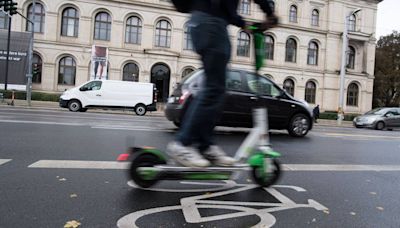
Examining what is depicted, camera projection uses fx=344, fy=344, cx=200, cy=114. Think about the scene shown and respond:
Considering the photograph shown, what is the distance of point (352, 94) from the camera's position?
44688 mm

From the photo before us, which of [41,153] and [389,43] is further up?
[389,43]

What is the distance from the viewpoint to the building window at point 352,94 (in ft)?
146

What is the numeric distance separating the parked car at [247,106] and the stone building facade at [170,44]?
69.6 ft

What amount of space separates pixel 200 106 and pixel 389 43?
65.6 m

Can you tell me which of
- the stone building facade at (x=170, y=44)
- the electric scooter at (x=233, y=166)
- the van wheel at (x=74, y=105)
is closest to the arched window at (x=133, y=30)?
the stone building facade at (x=170, y=44)

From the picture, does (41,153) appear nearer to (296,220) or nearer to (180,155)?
(180,155)

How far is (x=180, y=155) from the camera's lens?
281cm

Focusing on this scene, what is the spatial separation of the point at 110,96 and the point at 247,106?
589 inches

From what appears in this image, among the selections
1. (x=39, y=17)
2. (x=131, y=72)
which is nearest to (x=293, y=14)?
(x=131, y=72)

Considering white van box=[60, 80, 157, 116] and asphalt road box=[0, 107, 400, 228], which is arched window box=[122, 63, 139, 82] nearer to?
white van box=[60, 80, 157, 116]

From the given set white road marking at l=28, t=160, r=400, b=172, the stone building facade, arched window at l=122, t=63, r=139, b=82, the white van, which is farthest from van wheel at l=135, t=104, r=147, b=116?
white road marking at l=28, t=160, r=400, b=172

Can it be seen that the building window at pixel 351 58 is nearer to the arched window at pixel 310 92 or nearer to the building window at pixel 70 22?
the arched window at pixel 310 92

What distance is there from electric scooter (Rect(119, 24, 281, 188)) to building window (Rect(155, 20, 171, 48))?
1392 inches

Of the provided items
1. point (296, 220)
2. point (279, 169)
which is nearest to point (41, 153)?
point (279, 169)
